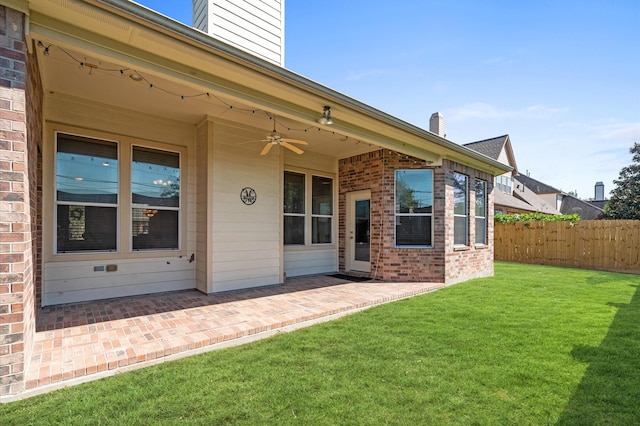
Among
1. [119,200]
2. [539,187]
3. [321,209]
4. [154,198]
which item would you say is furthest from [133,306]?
[539,187]

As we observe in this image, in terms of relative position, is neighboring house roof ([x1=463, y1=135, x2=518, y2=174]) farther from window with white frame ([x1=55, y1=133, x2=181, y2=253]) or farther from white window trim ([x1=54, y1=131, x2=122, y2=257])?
white window trim ([x1=54, y1=131, x2=122, y2=257])


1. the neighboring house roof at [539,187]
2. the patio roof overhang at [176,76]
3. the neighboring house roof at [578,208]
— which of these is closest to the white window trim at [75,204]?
the patio roof overhang at [176,76]

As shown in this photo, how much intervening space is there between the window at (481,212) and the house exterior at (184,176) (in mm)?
62

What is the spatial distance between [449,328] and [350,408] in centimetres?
223

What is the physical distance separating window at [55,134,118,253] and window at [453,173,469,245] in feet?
22.6

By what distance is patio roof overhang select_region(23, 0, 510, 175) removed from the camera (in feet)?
8.81

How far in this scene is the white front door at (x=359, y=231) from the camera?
25.3 ft

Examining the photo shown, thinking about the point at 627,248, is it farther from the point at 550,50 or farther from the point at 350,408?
the point at 350,408

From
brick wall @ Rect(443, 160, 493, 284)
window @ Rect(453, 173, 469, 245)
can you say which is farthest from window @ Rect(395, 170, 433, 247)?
window @ Rect(453, 173, 469, 245)

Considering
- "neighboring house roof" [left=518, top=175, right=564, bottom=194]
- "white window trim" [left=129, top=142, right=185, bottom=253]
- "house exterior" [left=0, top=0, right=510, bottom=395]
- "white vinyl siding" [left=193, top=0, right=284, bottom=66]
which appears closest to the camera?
"house exterior" [left=0, top=0, right=510, bottom=395]

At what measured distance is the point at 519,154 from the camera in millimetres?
21797

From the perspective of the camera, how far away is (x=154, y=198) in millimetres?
5406

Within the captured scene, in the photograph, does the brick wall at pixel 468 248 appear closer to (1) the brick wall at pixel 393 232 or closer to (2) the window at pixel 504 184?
(1) the brick wall at pixel 393 232

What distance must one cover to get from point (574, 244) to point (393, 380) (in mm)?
11501
